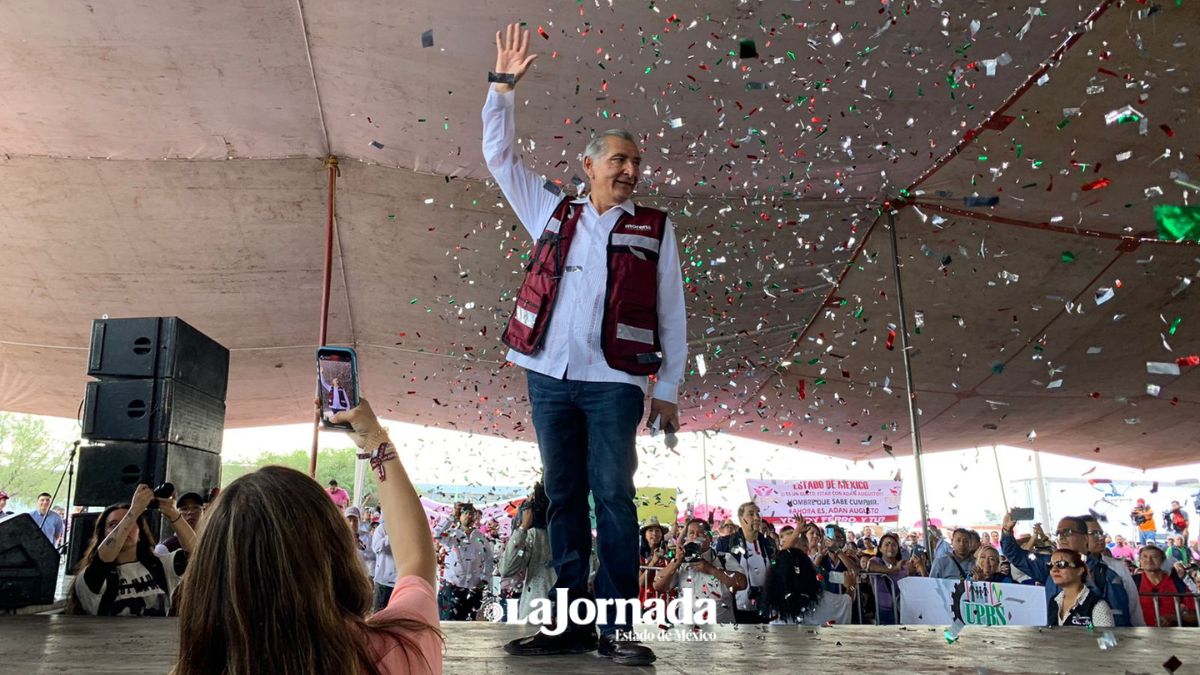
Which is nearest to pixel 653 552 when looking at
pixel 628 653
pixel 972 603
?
pixel 972 603

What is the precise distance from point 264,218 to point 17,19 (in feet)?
8.63

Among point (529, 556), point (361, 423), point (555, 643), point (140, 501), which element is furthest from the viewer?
point (529, 556)

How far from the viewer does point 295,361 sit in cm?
1031

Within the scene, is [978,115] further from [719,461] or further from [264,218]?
[719,461]

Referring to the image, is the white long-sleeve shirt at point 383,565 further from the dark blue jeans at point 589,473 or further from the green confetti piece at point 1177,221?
the green confetti piece at point 1177,221

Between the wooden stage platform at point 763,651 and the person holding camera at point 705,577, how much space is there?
2.59 metres

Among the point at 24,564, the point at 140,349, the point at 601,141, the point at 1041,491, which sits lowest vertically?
the point at 24,564

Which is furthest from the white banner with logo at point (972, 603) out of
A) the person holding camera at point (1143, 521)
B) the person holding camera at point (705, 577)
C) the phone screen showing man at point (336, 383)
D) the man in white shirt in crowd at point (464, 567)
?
the person holding camera at point (1143, 521)

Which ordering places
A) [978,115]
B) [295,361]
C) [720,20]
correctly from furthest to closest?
[295,361] → [978,115] → [720,20]

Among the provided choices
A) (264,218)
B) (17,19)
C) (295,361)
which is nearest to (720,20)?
(17,19)

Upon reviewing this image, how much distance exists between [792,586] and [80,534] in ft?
13.3

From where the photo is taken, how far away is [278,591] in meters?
0.86

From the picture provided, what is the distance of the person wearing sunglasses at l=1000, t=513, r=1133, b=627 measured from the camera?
502cm

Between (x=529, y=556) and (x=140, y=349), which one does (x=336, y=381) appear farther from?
(x=529, y=556)
